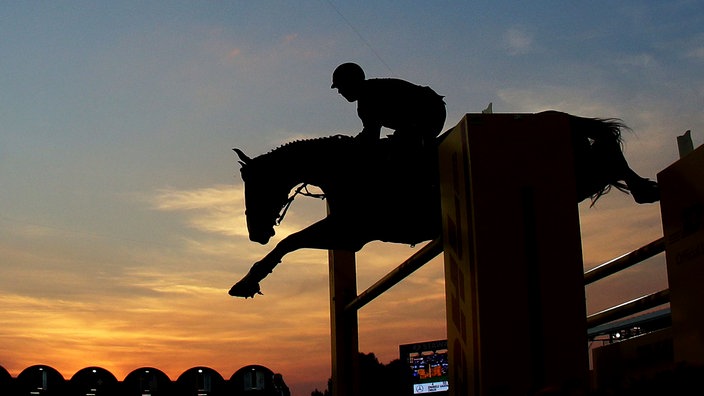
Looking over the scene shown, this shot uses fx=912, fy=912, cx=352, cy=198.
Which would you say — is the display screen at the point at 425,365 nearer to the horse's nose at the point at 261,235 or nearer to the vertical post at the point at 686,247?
the horse's nose at the point at 261,235

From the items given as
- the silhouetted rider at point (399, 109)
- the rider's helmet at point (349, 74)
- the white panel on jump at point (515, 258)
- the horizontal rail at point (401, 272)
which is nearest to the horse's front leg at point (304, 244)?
the horizontal rail at point (401, 272)

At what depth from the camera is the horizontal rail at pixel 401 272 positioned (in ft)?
8.73

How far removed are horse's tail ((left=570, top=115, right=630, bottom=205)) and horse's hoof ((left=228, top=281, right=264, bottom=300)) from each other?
4.99 feet

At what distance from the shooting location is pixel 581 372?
1.90 m

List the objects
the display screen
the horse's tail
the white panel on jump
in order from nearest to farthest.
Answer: the white panel on jump < the horse's tail < the display screen

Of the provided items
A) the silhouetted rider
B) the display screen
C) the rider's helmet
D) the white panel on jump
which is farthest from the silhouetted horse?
the display screen

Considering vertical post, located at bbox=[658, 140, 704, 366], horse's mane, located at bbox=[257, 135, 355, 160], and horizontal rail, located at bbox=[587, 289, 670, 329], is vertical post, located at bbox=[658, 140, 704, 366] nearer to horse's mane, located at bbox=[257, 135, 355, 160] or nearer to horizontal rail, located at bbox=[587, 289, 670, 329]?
horizontal rail, located at bbox=[587, 289, 670, 329]

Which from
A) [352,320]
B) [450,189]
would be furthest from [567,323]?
[352,320]

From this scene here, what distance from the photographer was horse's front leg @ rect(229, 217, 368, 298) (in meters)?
3.82

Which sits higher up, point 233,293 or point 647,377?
point 233,293

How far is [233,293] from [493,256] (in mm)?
2344

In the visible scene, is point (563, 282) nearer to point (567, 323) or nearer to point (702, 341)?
point (567, 323)

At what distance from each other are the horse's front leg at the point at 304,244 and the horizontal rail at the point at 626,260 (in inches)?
38.6

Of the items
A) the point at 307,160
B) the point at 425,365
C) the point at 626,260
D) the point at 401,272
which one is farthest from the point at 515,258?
the point at 425,365
